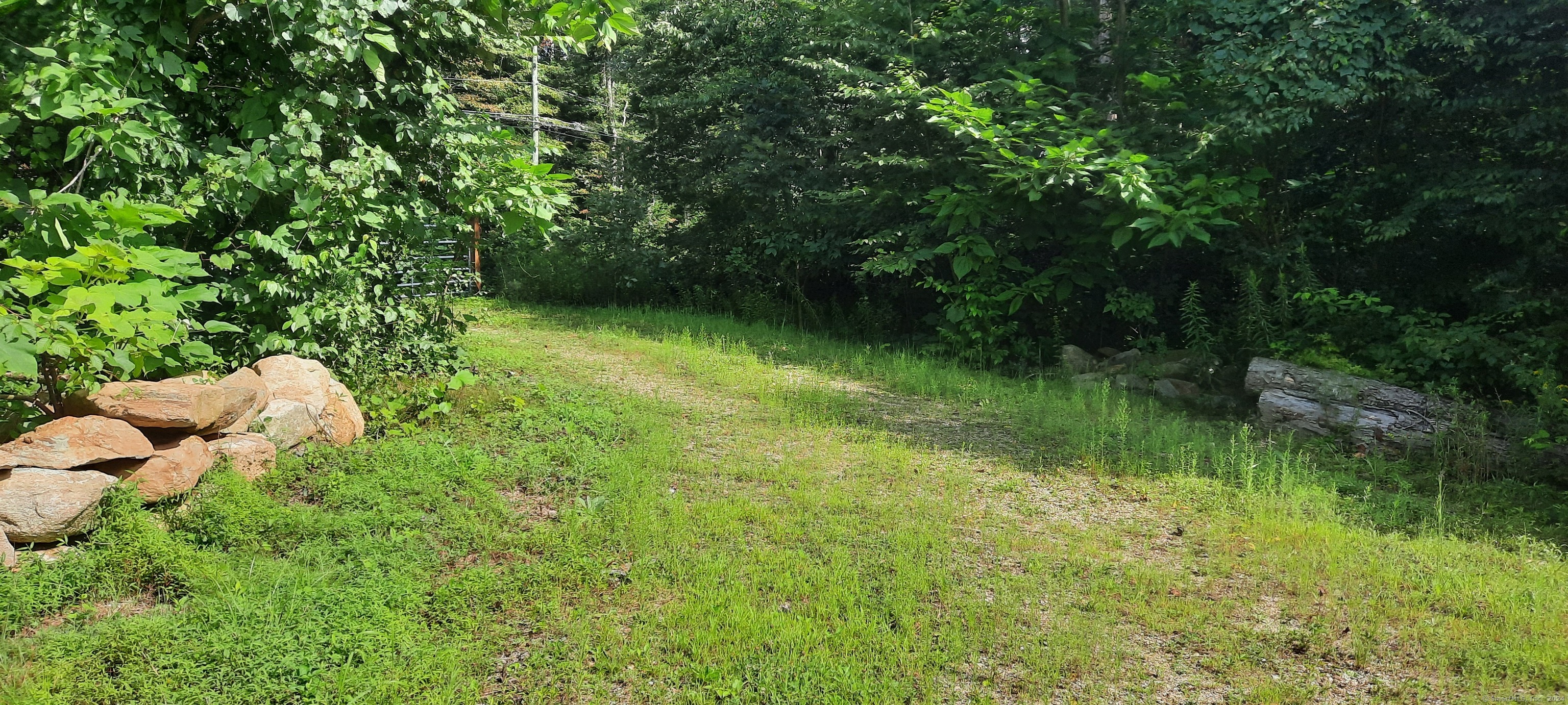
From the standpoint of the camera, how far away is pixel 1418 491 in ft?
17.7

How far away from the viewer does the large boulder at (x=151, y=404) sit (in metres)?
3.87

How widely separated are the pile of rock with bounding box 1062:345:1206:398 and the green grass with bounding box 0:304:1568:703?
6.39 ft

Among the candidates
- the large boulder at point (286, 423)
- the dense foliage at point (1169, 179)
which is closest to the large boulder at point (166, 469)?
the large boulder at point (286, 423)

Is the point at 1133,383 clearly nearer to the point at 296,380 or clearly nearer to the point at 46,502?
the point at 296,380

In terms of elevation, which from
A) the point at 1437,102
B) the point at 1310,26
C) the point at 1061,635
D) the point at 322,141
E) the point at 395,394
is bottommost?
the point at 1061,635

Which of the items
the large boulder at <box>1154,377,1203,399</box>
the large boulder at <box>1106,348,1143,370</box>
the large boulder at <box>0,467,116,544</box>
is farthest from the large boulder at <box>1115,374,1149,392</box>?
the large boulder at <box>0,467,116,544</box>

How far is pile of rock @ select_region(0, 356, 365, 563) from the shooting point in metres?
3.46

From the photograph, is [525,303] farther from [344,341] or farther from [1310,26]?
[1310,26]

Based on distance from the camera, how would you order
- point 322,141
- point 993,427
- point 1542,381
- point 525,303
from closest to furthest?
point 322,141 < point 1542,381 < point 993,427 < point 525,303

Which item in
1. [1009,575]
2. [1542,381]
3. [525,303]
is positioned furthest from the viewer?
[525,303]

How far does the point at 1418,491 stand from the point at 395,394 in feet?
20.5

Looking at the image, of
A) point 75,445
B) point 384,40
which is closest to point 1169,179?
point 384,40

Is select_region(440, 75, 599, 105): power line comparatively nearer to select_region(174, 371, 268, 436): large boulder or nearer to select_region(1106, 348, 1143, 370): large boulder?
select_region(1106, 348, 1143, 370): large boulder

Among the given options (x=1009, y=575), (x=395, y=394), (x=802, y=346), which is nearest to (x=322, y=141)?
(x=395, y=394)
